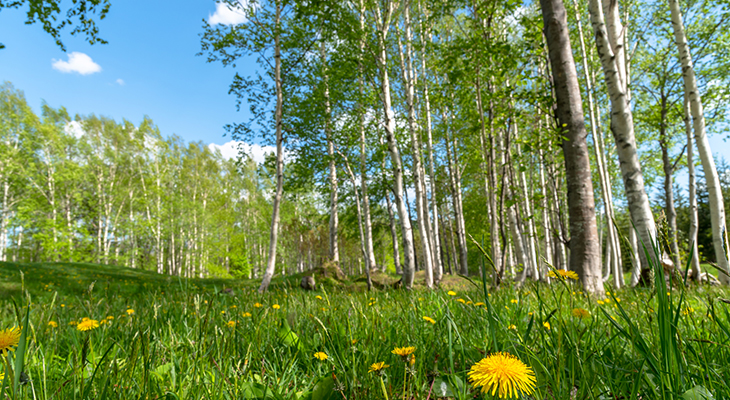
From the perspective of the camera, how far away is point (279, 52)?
991 cm

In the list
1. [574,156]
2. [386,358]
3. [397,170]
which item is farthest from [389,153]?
[386,358]

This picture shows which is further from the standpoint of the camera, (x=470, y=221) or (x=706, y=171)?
(x=470, y=221)

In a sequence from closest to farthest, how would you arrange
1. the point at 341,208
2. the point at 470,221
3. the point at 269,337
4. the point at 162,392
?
the point at 162,392 < the point at 269,337 < the point at 341,208 < the point at 470,221

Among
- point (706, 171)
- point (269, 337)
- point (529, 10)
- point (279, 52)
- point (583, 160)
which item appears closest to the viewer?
point (269, 337)

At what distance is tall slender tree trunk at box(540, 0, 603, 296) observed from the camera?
4.25m

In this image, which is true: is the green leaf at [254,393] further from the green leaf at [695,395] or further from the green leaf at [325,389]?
the green leaf at [695,395]

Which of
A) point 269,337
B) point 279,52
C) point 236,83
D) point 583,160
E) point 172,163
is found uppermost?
point 172,163

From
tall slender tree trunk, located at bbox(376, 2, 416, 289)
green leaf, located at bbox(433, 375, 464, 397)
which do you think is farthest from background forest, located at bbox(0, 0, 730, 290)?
green leaf, located at bbox(433, 375, 464, 397)

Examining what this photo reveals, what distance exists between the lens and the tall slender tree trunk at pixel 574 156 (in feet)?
13.9

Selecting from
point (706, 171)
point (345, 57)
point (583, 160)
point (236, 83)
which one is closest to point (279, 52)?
point (236, 83)

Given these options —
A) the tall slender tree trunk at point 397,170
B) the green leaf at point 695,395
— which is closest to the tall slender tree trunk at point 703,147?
the tall slender tree trunk at point 397,170

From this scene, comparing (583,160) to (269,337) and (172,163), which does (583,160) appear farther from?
(172,163)

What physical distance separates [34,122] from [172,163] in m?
8.79

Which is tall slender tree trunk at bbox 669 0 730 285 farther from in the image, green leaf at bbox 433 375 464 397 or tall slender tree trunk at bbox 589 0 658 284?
green leaf at bbox 433 375 464 397
